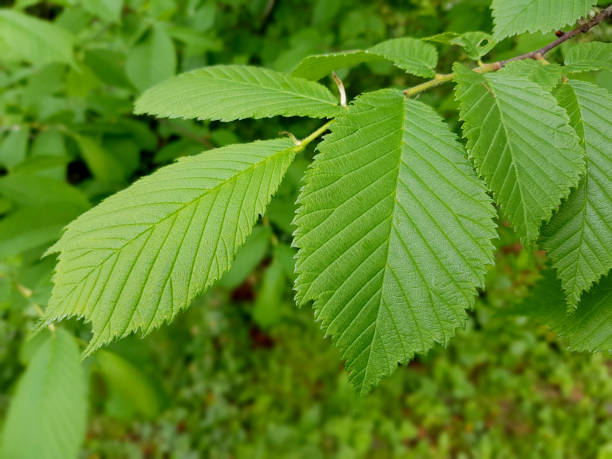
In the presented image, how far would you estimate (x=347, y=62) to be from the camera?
805 millimetres

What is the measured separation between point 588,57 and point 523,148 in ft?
0.83

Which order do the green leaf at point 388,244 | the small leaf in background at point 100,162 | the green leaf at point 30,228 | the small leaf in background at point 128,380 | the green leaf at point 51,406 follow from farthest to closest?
the small leaf in background at point 100,162, the small leaf in background at point 128,380, the green leaf at point 30,228, the green leaf at point 51,406, the green leaf at point 388,244

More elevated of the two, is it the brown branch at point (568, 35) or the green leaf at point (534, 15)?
the green leaf at point (534, 15)

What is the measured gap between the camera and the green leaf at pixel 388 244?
566 mm

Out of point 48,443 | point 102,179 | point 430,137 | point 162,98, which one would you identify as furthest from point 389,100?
point 102,179

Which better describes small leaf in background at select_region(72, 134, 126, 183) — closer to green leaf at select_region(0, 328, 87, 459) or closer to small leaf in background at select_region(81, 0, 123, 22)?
small leaf in background at select_region(81, 0, 123, 22)

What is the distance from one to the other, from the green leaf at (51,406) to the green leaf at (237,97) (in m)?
0.65

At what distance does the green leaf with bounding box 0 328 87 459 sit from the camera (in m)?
1.03

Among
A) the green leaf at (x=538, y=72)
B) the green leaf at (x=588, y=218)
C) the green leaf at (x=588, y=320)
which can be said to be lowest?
the green leaf at (x=588, y=320)

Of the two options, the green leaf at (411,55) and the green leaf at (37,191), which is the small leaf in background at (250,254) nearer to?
the green leaf at (37,191)

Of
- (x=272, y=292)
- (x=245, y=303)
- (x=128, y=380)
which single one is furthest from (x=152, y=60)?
(x=245, y=303)

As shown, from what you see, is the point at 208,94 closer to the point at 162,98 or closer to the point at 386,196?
the point at 162,98

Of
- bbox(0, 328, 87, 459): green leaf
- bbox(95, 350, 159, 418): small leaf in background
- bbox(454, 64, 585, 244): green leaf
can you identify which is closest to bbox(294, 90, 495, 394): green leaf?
bbox(454, 64, 585, 244): green leaf

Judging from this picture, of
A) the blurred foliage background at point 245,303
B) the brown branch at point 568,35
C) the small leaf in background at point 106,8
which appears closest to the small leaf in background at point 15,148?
the blurred foliage background at point 245,303
